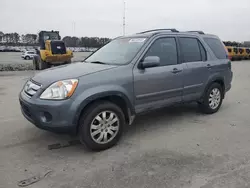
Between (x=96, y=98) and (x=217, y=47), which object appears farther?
(x=217, y=47)

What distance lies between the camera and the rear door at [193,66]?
4695 millimetres

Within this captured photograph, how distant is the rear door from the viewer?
4695 mm

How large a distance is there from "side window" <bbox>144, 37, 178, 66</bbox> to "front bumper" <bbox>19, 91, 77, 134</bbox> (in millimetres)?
1719

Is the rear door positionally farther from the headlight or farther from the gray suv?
the headlight

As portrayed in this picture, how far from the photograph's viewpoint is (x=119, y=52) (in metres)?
4.33

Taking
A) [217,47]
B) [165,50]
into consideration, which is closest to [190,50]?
[165,50]

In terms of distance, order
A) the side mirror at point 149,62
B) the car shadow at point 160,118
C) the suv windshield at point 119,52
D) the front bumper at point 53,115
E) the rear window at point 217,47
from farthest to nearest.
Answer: the rear window at point 217,47
the car shadow at point 160,118
the suv windshield at point 119,52
the side mirror at point 149,62
the front bumper at point 53,115

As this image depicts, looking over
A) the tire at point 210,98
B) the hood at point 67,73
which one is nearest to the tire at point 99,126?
the hood at point 67,73

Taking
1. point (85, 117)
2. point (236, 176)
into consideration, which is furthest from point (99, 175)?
point (236, 176)

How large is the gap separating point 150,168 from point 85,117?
44.1 inches

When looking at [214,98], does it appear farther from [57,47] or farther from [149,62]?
[57,47]

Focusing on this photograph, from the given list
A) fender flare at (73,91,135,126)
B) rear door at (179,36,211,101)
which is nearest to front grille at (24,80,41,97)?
fender flare at (73,91,135,126)

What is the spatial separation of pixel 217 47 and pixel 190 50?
1.09 metres

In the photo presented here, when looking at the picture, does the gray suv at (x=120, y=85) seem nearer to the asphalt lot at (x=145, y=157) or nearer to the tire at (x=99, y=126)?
the tire at (x=99, y=126)
